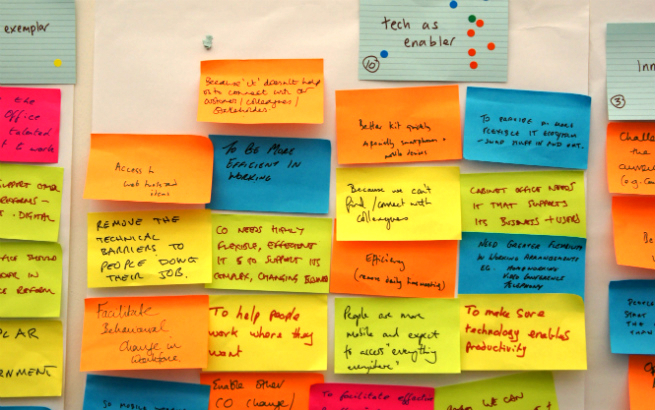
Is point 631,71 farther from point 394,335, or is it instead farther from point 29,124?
point 29,124

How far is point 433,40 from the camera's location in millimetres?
896

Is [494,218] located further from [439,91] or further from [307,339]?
[307,339]

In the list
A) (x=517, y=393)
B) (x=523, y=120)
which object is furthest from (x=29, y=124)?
(x=517, y=393)

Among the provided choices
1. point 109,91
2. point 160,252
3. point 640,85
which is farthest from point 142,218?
point 640,85

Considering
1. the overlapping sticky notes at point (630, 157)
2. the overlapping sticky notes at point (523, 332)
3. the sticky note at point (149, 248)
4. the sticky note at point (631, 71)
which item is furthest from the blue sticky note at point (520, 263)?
the sticky note at point (149, 248)

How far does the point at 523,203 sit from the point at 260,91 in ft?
1.79

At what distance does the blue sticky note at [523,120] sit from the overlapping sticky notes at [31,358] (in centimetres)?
89

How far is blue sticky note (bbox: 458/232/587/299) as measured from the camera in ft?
2.96

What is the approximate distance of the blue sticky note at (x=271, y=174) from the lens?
901 millimetres

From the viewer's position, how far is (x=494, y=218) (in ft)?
2.97

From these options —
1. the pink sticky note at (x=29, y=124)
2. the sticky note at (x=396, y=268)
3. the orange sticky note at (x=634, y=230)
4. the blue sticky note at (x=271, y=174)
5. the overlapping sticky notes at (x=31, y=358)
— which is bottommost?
the overlapping sticky notes at (x=31, y=358)

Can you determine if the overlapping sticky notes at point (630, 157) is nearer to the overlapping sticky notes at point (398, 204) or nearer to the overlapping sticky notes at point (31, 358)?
the overlapping sticky notes at point (398, 204)

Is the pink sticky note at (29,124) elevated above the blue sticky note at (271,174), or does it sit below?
above

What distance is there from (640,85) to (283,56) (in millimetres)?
682
